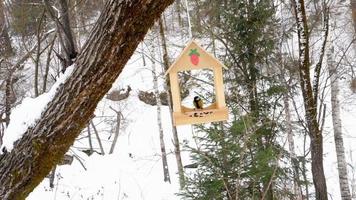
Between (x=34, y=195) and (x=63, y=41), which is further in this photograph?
(x=34, y=195)

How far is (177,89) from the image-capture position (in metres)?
3.29

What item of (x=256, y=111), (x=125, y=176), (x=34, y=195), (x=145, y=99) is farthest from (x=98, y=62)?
(x=145, y=99)

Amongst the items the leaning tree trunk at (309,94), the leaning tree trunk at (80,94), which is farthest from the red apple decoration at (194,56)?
the leaning tree trunk at (309,94)

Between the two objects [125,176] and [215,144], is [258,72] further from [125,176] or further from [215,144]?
[125,176]

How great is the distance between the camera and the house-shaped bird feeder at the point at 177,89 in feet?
10.2

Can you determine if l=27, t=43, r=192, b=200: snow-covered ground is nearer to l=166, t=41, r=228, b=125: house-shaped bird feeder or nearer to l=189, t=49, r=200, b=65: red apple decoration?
l=166, t=41, r=228, b=125: house-shaped bird feeder

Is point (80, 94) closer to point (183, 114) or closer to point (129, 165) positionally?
point (183, 114)

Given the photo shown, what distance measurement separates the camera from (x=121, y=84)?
53.9 feet

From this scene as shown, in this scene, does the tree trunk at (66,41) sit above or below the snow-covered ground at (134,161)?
above

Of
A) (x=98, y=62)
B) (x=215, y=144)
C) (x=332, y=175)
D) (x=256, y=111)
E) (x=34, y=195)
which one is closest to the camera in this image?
(x=98, y=62)

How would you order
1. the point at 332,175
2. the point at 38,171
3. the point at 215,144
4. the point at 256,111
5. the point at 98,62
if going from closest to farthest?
1. the point at 98,62
2. the point at 38,171
3. the point at 215,144
4. the point at 256,111
5. the point at 332,175

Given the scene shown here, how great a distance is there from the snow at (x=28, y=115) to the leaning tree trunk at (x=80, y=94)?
0.03 metres

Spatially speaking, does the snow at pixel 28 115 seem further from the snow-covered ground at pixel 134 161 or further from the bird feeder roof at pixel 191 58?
the snow-covered ground at pixel 134 161

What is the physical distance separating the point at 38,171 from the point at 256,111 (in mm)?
4931
